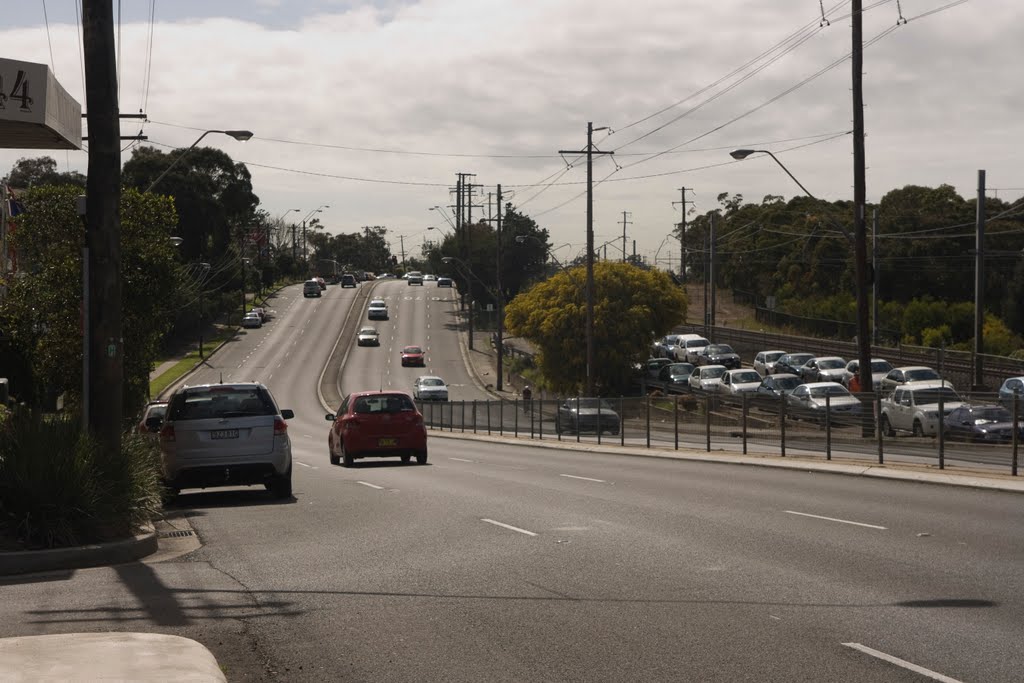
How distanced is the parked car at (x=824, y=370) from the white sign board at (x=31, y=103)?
44828 millimetres

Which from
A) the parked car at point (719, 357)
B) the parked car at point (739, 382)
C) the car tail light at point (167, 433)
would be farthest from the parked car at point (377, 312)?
the car tail light at point (167, 433)

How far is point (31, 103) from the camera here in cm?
1622

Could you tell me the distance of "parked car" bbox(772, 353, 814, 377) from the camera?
63312 millimetres

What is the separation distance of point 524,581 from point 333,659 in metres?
3.10

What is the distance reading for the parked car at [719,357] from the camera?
70625 mm

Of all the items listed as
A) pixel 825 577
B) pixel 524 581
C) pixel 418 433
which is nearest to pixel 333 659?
pixel 524 581

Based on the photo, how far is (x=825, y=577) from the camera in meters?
10.7

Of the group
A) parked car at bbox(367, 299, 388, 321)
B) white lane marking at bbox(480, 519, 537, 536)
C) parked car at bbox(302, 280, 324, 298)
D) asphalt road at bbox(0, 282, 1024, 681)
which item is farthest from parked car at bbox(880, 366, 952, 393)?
parked car at bbox(302, 280, 324, 298)

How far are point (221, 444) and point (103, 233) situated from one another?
14.4 feet

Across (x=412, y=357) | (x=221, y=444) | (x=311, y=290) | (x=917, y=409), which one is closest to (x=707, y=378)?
(x=917, y=409)

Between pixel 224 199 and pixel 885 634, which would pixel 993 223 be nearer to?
pixel 224 199

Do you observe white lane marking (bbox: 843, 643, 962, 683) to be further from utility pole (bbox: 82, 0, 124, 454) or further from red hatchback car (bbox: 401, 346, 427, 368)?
red hatchback car (bbox: 401, 346, 427, 368)

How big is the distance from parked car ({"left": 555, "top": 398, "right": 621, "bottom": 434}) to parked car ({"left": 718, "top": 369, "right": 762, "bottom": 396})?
12.9m

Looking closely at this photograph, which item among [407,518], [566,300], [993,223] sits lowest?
[407,518]
